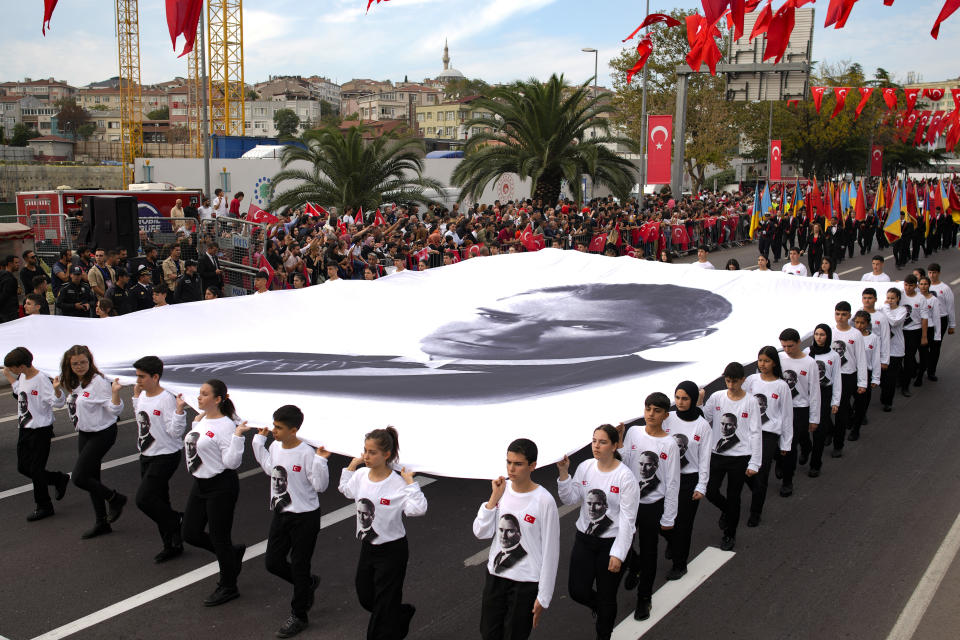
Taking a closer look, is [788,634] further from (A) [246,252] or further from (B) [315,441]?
(A) [246,252]

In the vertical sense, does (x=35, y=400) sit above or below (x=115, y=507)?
above

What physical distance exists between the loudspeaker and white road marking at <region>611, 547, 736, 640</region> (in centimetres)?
1072

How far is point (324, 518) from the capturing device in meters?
7.62

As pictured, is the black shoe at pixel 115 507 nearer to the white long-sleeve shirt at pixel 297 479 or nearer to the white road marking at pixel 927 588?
the white long-sleeve shirt at pixel 297 479

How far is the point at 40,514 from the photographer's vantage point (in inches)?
299

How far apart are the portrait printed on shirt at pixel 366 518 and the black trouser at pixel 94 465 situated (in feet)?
10.2

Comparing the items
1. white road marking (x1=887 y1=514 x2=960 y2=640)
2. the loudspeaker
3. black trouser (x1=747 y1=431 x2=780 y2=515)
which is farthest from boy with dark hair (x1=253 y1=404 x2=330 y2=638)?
the loudspeaker

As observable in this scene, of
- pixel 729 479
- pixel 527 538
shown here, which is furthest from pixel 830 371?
pixel 527 538

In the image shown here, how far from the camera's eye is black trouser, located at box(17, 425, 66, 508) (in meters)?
7.48

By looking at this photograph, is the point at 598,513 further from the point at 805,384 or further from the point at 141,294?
the point at 141,294

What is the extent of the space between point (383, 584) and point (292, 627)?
37.8 inches

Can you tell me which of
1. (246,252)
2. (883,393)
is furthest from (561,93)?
(883,393)

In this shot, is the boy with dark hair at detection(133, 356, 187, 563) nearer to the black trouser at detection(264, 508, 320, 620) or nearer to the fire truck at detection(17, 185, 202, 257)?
the black trouser at detection(264, 508, 320, 620)

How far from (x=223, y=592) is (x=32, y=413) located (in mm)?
2689
